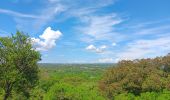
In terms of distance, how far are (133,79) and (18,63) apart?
36733 millimetres

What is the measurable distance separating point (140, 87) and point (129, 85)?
400 cm

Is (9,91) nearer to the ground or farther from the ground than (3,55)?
nearer to the ground

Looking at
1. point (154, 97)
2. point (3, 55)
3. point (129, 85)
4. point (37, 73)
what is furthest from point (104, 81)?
point (3, 55)

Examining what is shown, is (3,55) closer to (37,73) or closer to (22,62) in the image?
(22,62)

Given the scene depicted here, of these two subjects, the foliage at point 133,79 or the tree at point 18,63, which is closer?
the tree at point 18,63

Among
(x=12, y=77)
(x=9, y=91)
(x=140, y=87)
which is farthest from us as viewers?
(x=140, y=87)

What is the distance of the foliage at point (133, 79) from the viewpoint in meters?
77.4

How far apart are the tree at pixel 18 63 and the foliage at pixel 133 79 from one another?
31.1m

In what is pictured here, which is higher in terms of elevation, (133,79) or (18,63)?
(18,63)

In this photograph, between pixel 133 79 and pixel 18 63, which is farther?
pixel 133 79

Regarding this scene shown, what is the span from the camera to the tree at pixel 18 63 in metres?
48.6

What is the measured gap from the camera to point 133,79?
7769 cm

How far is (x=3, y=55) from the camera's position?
4906 centimetres

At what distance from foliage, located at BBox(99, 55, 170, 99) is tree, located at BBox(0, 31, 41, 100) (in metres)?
31.1
